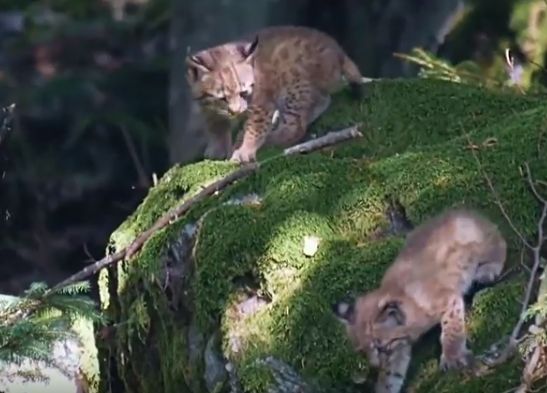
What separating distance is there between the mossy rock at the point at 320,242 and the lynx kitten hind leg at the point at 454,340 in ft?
0.16

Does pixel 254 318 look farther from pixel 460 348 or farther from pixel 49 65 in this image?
pixel 49 65

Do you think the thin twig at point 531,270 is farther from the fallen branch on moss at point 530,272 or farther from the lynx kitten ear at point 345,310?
the lynx kitten ear at point 345,310

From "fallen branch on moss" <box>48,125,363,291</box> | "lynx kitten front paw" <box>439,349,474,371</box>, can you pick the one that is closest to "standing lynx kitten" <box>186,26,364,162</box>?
"fallen branch on moss" <box>48,125,363,291</box>

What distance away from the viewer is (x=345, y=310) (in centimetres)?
419

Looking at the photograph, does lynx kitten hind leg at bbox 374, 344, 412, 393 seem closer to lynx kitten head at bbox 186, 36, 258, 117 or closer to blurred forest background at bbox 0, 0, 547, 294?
lynx kitten head at bbox 186, 36, 258, 117

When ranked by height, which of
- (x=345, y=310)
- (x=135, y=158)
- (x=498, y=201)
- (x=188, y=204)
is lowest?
(x=345, y=310)

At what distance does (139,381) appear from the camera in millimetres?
5262

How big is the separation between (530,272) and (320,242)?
749mm

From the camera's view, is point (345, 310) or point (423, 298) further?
point (345, 310)

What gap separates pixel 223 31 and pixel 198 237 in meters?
4.89

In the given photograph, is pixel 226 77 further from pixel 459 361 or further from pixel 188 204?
pixel 459 361

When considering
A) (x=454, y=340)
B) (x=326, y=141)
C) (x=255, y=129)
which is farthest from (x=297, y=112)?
(x=454, y=340)

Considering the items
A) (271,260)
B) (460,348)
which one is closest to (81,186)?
(271,260)

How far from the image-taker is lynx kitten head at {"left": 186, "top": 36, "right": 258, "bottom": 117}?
6055 millimetres
